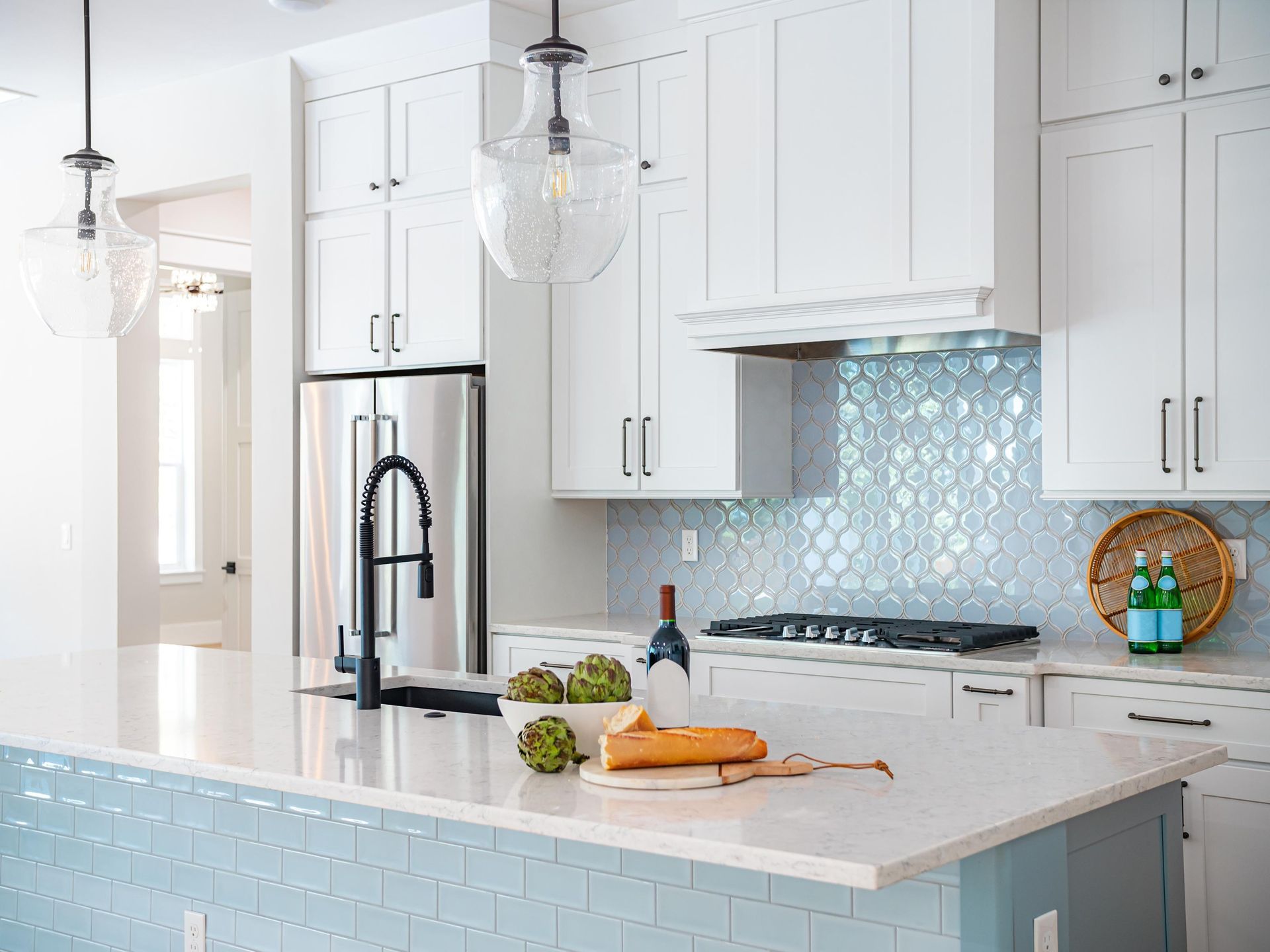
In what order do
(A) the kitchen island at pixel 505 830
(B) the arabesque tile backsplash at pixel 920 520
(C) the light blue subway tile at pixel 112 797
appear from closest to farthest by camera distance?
(A) the kitchen island at pixel 505 830, (C) the light blue subway tile at pixel 112 797, (B) the arabesque tile backsplash at pixel 920 520

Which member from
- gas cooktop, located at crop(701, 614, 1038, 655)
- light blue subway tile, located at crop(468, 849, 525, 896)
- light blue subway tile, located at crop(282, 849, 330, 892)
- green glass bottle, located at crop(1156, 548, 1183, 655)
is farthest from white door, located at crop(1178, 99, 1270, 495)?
light blue subway tile, located at crop(282, 849, 330, 892)

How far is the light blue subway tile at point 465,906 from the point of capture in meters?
2.04

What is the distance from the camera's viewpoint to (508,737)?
2070 mm

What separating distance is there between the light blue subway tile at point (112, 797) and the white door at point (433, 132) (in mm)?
2348

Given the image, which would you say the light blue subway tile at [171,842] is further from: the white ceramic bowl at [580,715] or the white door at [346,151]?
the white door at [346,151]

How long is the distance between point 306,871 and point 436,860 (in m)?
0.32

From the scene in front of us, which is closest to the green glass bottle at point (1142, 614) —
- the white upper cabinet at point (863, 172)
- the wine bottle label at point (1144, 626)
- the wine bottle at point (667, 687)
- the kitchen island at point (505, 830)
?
the wine bottle label at point (1144, 626)

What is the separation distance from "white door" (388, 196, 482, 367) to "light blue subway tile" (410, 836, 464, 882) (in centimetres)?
240

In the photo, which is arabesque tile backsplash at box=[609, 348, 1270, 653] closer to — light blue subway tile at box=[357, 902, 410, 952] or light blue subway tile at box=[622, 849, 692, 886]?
light blue subway tile at box=[622, 849, 692, 886]

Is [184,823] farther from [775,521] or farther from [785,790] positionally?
[775,521]

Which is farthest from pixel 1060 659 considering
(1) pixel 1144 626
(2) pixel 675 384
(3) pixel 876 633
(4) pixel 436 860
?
(4) pixel 436 860

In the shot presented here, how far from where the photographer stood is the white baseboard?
8.13 meters

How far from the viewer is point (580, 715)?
6.12 feet

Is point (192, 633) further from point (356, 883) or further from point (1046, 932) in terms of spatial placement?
point (1046, 932)
